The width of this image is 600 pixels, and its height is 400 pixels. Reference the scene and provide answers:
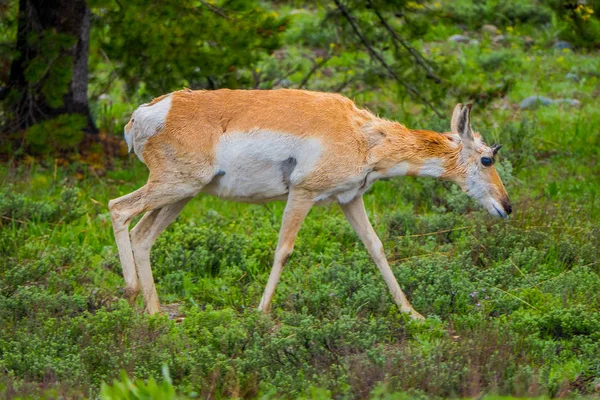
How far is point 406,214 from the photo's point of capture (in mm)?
9859

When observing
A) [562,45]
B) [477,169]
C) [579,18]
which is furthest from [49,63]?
[562,45]

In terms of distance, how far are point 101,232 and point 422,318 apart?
3699 millimetres

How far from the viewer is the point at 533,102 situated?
569 inches

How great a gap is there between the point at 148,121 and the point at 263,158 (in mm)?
Result: 920

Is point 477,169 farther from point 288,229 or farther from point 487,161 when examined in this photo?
point 288,229

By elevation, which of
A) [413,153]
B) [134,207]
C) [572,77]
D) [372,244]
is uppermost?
[413,153]

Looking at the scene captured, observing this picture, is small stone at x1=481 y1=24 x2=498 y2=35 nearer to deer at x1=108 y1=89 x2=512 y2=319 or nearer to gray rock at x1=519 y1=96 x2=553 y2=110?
gray rock at x1=519 y1=96 x2=553 y2=110

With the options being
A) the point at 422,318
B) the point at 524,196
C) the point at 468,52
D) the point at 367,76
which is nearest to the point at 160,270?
the point at 422,318

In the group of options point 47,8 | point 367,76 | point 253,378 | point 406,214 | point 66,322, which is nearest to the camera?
point 253,378

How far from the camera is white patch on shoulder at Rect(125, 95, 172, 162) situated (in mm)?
7684

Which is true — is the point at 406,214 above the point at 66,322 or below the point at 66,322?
below

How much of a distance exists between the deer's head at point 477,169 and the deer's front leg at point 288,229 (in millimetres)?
1209

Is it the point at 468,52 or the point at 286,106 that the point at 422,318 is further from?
the point at 468,52

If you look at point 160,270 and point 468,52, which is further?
point 468,52
